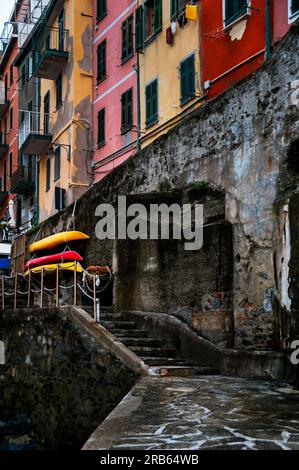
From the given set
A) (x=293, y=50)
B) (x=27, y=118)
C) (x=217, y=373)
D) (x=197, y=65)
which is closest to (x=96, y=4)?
(x=27, y=118)

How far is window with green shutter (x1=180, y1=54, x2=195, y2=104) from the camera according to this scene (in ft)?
61.0

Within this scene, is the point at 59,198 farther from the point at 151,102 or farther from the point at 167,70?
the point at 167,70

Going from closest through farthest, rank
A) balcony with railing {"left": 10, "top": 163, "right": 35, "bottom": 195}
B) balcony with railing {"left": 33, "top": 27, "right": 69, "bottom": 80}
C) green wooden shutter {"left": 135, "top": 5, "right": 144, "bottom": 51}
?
green wooden shutter {"left": 135, "top": 5, "right": 144, "bottom": 51} < balcony with railing {"left": 33, "top": 27, "right": 69, "bottom": 80} < balcony with railing {"left": 10, "top": 163, "right": 35, "bottom": 195}

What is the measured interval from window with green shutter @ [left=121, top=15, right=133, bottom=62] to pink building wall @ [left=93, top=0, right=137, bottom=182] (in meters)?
0.22

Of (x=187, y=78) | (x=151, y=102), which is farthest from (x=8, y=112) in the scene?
(x=187, y=78)

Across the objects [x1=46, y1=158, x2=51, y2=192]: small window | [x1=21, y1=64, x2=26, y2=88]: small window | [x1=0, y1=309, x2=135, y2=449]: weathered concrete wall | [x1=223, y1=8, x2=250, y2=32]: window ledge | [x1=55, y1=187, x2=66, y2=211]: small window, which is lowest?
[x1=0, y1=309, x2=135, y2=449]: weathered concrete wall

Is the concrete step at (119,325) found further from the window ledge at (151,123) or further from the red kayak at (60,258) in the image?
the window ledge at (151,123)

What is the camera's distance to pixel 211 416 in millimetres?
6465

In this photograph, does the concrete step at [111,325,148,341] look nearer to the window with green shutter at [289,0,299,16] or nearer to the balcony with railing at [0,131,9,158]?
the window with green shutter at [289,0,299,16]

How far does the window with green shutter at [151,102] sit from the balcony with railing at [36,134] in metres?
8.58

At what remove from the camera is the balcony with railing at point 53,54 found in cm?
2655

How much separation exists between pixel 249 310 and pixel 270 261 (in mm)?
947

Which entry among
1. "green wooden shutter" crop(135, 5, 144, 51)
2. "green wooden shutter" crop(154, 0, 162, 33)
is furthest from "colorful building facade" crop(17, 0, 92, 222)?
"green wooden shutter" crop(154, 0, 162, 33)

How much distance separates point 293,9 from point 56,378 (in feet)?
31.3
